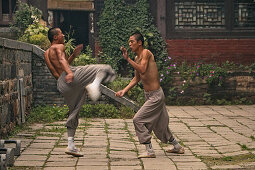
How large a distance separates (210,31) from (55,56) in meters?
8.98

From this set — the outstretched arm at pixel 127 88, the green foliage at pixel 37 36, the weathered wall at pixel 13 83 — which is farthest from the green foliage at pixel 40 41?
the outstretched arm at pixel 127 88

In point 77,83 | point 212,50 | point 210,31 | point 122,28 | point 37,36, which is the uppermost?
point 122,28

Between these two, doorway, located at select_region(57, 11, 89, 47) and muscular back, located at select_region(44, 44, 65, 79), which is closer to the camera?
muscular back, located at select_region(44, 44, 65, 79)

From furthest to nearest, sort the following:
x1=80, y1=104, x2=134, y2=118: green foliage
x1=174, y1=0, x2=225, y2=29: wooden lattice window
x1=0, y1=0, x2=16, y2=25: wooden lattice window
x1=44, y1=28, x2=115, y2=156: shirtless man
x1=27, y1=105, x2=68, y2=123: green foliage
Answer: x1=0, y1=0, x2=16, y2=25: wooden lattice window → x1=174, y1=0, x2=225, y2=29: wooden lattice window → x1=80, y1=104, x2=134, y2=118: green foliage → x1=27, y1=105, x2=68, y2=123: green foliage → x1=44, y1=28, x2=115, y2=156: shirtless man

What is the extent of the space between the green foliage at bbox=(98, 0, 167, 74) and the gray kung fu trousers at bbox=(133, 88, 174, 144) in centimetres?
768

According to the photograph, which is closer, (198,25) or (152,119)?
(152,119)

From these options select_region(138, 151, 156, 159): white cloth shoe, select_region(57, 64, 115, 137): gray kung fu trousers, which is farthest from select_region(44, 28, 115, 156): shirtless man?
select_region(138, 151, 156, 159): white cloth shoe

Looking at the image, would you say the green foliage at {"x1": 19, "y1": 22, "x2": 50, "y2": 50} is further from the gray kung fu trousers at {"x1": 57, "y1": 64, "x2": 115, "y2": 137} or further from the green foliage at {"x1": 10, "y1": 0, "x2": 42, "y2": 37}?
the gray kung fu trousers at {"x1": 57, "y1": 64, "x2": 115, "y2": 137}

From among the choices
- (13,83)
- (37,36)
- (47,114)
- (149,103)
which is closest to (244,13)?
(37,36)

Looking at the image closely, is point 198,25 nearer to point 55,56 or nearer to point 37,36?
point 37,36

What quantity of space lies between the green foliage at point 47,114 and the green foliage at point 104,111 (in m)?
0.46

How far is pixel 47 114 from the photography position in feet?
32.4

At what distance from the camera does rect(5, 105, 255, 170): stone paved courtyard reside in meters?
5.63

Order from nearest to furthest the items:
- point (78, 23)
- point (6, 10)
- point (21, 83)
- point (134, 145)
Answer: point (134, 145), point (21, 83), point (6, 10), point (78, 23)
